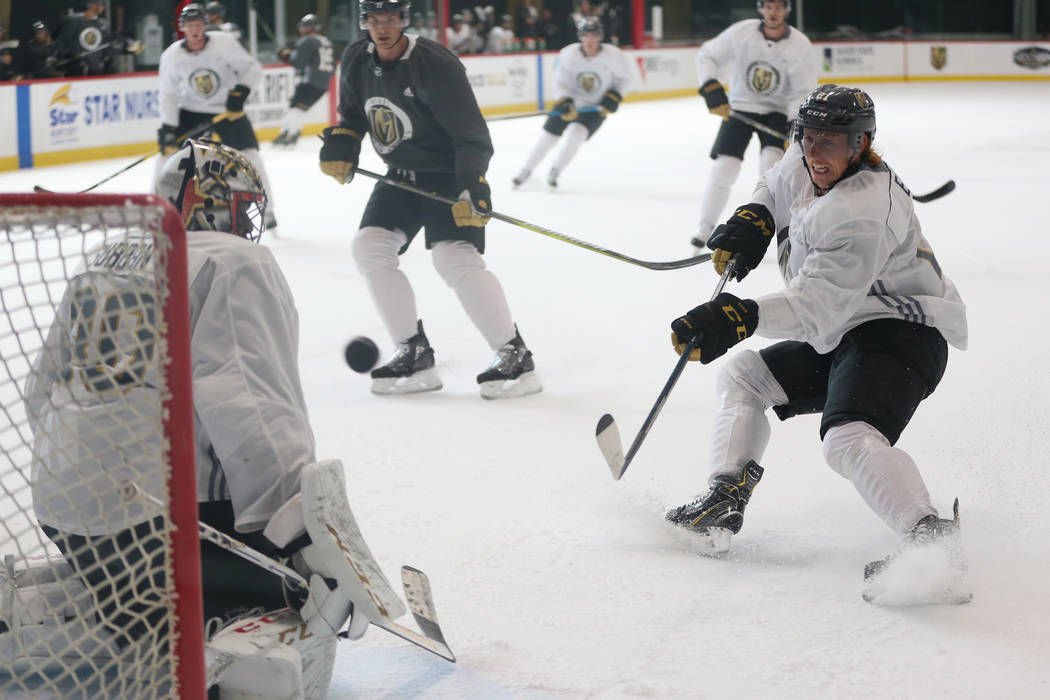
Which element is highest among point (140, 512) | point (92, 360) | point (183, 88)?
point (183, 88)

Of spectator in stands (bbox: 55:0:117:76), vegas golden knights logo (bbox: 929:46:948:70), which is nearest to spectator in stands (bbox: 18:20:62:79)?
spectator in stands (bbox: 55:0:117:76)

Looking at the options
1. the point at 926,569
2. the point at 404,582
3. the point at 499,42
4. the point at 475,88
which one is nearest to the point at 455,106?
the point at 404,582

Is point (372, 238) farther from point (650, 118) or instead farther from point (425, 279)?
point (650, 118)

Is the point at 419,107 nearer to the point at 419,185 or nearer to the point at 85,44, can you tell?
the point at 419,185

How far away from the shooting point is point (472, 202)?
3.77 meters

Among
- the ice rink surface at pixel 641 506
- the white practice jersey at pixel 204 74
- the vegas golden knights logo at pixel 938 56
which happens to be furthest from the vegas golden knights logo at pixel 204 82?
the vegas golden knights logo at pixel 938 56

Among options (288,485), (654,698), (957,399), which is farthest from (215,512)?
(957,399)

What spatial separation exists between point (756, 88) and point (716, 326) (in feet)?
13.9

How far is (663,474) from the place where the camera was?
122 inches

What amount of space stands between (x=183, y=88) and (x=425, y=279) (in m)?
2.18

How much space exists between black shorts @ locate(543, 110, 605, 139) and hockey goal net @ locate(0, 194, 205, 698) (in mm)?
6871

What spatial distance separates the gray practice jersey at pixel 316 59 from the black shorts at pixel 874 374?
9237 mm

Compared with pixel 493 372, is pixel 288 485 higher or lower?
higher

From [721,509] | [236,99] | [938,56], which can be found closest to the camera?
[721,509]
